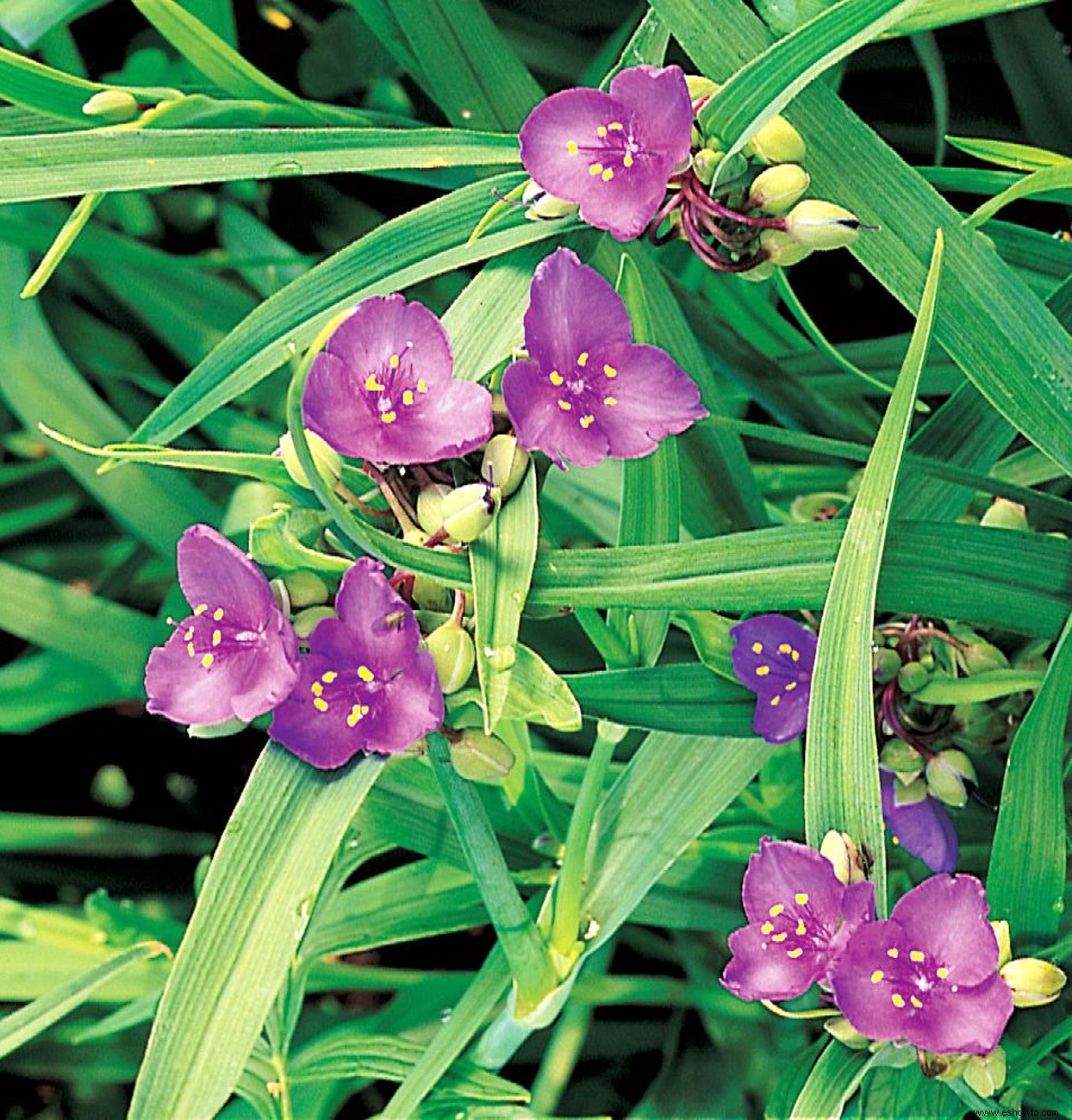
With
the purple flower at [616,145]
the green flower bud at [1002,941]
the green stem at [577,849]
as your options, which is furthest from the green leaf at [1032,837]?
the purple flower at [616,145]

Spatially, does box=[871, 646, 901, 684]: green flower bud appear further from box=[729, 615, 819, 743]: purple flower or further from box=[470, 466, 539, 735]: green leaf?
box=[470, 466, 539, 735]: green leaf

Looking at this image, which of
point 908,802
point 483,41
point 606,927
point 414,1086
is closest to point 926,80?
point 483,41

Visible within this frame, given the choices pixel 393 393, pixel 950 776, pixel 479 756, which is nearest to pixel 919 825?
pixel 950 776

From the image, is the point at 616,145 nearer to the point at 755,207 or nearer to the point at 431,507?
the point at 755,207

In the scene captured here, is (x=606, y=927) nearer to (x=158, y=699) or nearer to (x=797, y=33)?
(x=158, y=699)

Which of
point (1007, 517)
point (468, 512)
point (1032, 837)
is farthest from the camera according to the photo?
point (1007, 517)

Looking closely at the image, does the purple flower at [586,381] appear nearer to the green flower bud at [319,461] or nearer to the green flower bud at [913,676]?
the green flower bud at [319,461]
